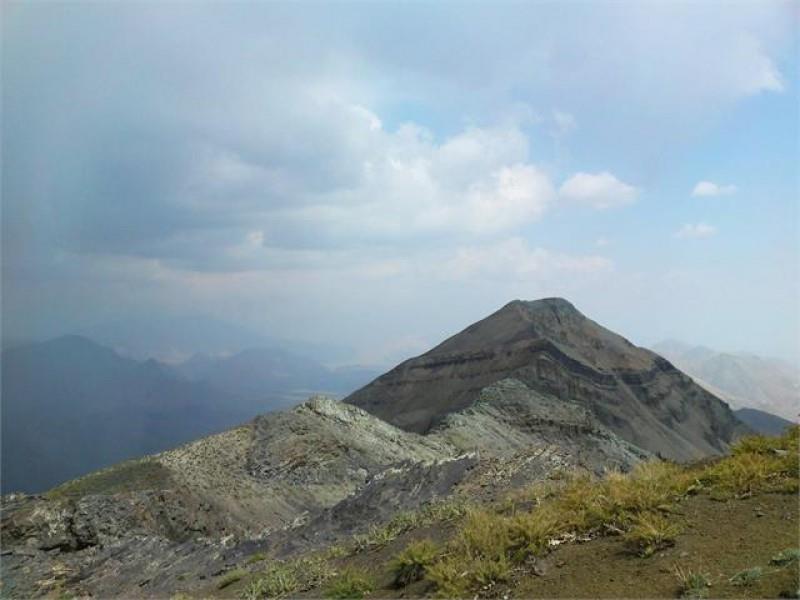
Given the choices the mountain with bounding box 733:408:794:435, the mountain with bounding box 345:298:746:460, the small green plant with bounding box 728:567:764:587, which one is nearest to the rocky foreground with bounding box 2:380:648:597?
the small green plant with bounding box 728:567:764:587

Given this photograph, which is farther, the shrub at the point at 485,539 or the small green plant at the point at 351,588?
the small green plant at the point at 351,588

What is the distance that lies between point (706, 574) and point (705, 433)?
80625 mm

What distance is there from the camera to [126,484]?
103 feet

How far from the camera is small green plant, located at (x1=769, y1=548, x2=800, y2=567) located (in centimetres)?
769

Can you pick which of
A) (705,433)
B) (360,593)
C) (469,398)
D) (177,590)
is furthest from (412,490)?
(705,433)

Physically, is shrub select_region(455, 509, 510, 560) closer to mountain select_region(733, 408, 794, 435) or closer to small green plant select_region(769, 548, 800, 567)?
small green plant select_region(769, 548, 800, 567)

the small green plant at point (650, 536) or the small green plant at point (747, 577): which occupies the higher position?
the small green plant at point (650, 536)

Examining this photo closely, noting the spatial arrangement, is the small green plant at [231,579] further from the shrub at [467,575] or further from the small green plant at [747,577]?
the small green plant at [747,577]

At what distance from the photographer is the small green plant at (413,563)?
977 cm

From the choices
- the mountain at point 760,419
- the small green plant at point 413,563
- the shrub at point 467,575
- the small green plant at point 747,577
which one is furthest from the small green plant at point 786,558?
the mountain at point 760,419

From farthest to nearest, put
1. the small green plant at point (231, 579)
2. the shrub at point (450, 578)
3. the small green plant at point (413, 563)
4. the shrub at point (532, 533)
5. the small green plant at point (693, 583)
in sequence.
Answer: the small green plant at point (231, 579)
the small green plant at point (413, 563)
the shrub at point (532, 533)
the shrub at point (450, 578)
the small green plant at point (693, 583)

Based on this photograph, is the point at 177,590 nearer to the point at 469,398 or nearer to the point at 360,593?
the point at 360,593

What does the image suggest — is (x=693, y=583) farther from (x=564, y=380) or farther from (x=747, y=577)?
(x=564, y=380)

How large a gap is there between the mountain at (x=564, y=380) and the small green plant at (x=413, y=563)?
5221 cm
